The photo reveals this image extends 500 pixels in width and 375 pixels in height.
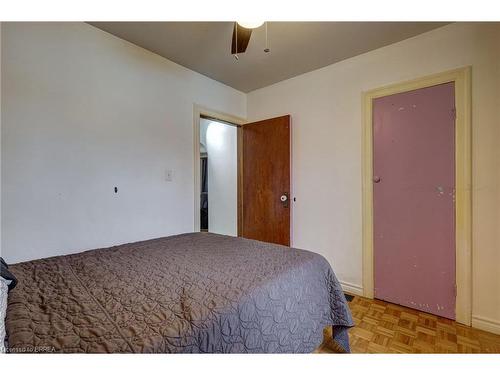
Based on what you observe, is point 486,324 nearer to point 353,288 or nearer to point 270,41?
point 353,288

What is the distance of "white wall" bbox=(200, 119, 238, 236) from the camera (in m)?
3.55

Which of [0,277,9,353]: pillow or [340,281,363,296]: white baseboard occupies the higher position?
[0,277,9,353]: pillow

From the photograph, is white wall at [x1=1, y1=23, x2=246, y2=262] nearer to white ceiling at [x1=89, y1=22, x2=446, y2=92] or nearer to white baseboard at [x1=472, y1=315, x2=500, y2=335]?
white ceiling at [x1=89, y1=22, x2=446, y2=92]

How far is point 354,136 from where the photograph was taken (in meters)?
2.30

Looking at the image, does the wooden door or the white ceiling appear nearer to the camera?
the white ceiling

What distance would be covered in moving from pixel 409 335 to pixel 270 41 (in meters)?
2.58

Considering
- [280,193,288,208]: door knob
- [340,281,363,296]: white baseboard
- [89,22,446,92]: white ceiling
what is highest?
[89,22,446,92]: white ceiling

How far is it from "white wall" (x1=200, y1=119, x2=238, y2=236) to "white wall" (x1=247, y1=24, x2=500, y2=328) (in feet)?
2.30

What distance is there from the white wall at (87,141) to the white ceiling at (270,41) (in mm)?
191

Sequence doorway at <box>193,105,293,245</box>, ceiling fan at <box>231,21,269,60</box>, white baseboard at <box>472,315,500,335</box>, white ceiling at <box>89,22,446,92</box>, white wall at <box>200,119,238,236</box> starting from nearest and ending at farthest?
ceiling fan at <box>231,21,269,60</box> < white baseboard at <box>472,315,500,335</box> < white ceiling at <box>89,22,446,92</box> < doorway at <box>193,105,293,245</box> < white wall at <box>200,119,238,236</box>

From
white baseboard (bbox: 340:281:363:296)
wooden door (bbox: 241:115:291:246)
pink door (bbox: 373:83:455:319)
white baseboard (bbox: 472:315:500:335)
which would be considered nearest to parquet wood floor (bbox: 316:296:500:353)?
white baseboard (bbox: 472:315:500:335)

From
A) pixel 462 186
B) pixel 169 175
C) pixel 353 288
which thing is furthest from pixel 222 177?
pixel 462 186

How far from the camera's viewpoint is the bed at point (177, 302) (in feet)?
2.27
